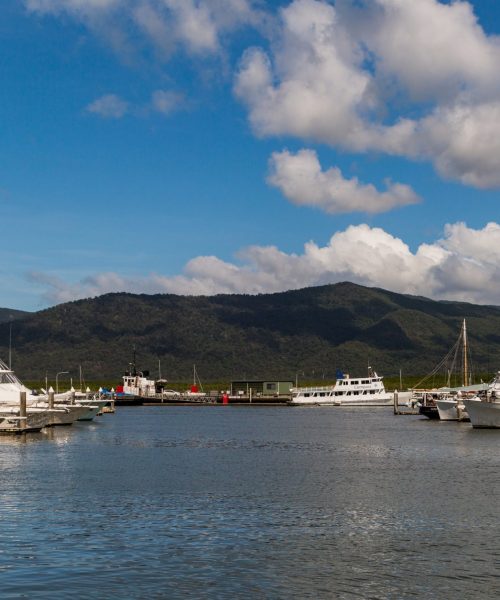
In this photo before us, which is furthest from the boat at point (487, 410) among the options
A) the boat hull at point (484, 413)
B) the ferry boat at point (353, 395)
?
the ferry boat at point (353, 395)

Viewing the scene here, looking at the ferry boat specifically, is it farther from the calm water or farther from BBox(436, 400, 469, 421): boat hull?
the calm water

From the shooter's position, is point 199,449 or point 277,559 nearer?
point 277,559

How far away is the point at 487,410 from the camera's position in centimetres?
9606

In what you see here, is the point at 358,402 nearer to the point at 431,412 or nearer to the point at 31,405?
the point at 431,412

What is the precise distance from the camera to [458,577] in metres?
28.0

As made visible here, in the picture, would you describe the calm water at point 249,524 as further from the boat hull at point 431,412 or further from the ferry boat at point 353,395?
the ferry boat at point 353,395

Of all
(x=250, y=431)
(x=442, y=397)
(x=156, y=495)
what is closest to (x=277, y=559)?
(x=156, y=495)

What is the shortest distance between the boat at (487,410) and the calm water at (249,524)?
24887 mm

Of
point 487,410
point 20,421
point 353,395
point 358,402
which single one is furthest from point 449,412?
point 353,395

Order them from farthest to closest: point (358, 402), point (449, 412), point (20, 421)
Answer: point (358, 402) → point (449, 412) → point (20, 421)

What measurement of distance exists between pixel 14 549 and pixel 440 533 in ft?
52.2

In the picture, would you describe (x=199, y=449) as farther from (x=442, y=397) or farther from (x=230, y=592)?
(x=442, y=397)

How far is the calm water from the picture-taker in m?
27.4

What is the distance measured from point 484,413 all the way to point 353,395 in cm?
9095
